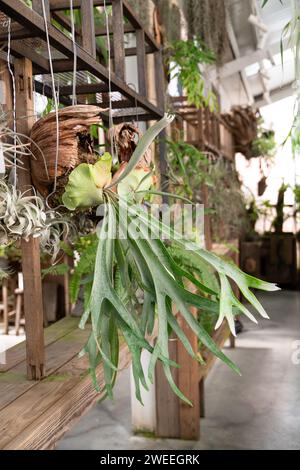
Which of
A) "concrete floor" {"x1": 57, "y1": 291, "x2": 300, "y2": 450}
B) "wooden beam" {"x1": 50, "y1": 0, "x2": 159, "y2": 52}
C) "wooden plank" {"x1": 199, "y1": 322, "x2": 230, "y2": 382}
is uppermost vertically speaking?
"wooden beam" {"x1": 50, "y1": 0, "x2": 159, "y2": 52}

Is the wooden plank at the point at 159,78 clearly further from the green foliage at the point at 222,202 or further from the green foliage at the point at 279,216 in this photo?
the green foliage at the point at 279,216

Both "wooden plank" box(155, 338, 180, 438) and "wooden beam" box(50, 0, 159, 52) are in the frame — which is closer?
"wooden beam" box(50, 0, 159, 52)

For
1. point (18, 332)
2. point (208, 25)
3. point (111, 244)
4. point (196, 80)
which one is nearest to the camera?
point (111, 244)

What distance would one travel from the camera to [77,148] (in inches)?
44.6

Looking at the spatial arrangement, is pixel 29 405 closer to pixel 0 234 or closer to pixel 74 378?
pixel 74 378

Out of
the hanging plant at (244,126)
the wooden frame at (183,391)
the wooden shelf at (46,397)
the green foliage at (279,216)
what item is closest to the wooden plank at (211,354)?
the wooden frame at (183,391)

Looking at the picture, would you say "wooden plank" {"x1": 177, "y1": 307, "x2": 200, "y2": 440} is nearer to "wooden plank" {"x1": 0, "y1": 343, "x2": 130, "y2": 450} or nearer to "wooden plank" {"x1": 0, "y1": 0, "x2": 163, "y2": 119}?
"wooden plank" {"x1": 0, "y1": 343, "x2": 130, "y2": 450}

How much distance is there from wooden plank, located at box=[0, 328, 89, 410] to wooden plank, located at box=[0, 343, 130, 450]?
0.02 metres

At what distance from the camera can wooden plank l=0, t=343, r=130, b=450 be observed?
98 cm

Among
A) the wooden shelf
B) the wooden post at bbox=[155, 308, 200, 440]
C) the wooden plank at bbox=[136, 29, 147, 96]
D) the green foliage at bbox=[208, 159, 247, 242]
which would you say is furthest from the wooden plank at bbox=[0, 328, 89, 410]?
the green foliage at bbox=[208, 159, 247, 242]

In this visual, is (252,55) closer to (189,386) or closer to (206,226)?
(206,226)

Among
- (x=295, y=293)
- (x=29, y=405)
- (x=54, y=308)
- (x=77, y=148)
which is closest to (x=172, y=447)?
(x=54, y=308)

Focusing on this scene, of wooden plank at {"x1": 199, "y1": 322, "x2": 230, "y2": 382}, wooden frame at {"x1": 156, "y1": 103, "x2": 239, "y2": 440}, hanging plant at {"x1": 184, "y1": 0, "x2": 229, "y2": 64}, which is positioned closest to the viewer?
hanging plant at {"x1": 184, "y1": 0, "x2": 229, "y2": 64}

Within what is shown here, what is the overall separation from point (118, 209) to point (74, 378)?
17.1 inches
